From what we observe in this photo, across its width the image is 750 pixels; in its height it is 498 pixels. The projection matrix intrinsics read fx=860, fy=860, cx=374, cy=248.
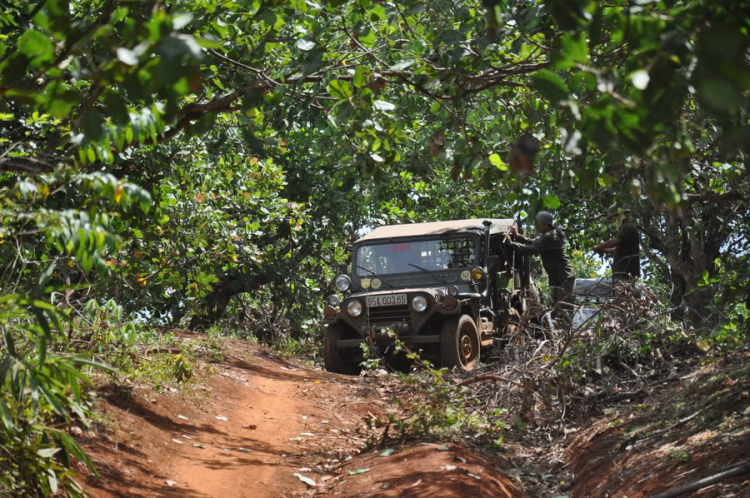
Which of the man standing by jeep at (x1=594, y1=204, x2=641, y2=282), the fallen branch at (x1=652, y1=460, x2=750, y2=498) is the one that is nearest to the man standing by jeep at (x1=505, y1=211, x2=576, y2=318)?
the man standing by jeep at (x1=594, y1=204, x2=641, y2=282)

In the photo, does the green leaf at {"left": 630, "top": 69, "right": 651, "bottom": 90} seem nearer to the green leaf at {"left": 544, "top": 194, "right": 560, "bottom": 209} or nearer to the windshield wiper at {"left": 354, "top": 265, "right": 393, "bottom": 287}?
the green leaf at {"left": 544, "top": 194, "right": 560, "bottom": 209}

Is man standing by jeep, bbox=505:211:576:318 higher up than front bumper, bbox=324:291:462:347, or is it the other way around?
man standing by jeep, bbox=505:211:576:318

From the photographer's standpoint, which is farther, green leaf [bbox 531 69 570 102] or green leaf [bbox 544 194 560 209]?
green leaf [bbox 544 194 560 209]

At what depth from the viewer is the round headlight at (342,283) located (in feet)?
37.5

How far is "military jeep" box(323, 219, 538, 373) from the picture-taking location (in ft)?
34.6

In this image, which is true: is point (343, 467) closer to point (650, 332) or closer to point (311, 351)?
point (650, 332)

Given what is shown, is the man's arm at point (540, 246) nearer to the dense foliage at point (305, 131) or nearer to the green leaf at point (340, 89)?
the dense foliage at point (305, 131)

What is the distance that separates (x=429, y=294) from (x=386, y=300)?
57 cm

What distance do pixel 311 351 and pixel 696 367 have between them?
960cm

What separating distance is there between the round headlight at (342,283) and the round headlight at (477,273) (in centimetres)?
168

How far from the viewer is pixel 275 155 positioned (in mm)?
15148

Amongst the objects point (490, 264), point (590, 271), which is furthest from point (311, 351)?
point (590, 271)

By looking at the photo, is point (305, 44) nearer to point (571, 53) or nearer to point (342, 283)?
point (571, 53)

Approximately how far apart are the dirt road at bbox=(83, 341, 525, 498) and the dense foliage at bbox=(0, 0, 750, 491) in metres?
0.88
